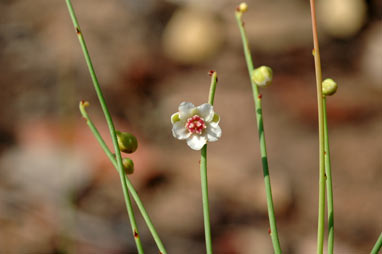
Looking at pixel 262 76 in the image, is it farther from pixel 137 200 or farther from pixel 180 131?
pixel 137 200

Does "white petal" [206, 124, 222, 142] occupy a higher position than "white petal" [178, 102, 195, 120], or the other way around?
"white petal" [178, 102, 195, 120]

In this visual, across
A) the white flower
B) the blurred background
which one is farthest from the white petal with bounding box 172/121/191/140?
the blurred background

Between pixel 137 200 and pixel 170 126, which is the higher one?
pixel 170 126

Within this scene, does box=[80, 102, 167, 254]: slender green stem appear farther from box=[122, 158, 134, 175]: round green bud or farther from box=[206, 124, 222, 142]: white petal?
box=[206, 124, 222, 142]: white petal

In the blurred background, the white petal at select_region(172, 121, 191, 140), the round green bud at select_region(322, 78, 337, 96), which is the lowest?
the white petal at select_region(172, 121, 191, 140)

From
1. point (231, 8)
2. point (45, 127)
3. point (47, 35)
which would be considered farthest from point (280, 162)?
point (47, 35)

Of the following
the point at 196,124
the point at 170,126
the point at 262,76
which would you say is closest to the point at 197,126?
the point at 196,124

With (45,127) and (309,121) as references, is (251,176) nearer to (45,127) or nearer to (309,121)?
(309,121)

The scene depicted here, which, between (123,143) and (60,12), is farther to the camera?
(60,12)
